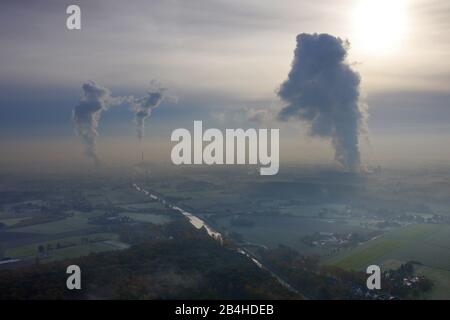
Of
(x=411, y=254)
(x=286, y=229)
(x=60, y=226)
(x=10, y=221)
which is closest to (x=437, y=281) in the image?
(x=411, y=254)

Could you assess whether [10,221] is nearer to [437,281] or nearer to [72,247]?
[72,247]

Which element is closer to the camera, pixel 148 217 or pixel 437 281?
pixel 437 281

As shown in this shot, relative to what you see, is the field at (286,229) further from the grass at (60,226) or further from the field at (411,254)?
the grass at (60,226)

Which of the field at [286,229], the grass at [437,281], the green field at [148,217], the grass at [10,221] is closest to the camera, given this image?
the grass at [437,281]

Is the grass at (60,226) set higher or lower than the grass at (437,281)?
higher

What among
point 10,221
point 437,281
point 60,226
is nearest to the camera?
point 437,281

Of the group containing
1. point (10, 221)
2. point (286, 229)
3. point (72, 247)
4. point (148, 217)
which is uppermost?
point (148, 217)

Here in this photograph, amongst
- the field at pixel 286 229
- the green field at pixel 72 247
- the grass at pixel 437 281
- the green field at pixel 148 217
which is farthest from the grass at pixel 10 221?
the grass at pixel 437 281

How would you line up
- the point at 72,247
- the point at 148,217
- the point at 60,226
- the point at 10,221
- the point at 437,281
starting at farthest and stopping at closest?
1. the point at 148,217
2. the point at 10,221
3. the point at 60,226
4. the point at 72,247
5. the point at 437,281
